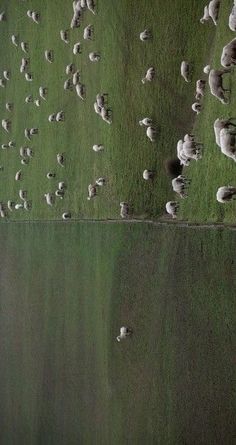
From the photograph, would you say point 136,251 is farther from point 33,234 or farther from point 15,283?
point 15,283

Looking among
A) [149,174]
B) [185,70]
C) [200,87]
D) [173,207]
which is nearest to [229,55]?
[200,87]

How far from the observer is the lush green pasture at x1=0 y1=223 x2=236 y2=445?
456cm

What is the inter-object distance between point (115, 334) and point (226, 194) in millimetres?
Answer: 2425

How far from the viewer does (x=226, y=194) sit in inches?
167

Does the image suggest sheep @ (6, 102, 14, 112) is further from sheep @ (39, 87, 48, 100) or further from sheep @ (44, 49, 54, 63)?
sheep @ (44, 49, 54, 63)

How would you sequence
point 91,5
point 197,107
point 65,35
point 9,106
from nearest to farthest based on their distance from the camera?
point 197,107
point 91,5
point 65,35
point 9,106

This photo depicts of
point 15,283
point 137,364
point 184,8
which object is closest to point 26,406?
point 15,283

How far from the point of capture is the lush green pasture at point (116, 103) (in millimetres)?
5207

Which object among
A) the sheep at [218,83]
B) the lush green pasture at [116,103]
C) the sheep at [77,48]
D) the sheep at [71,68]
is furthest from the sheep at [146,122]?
the sheep at [71,68]

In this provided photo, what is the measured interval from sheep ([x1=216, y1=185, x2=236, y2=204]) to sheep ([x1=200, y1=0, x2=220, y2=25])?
1.32m

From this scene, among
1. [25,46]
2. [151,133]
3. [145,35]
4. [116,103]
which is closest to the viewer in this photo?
[151,133]

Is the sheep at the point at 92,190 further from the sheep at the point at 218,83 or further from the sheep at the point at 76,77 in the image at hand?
the sheep at the point at 218,83

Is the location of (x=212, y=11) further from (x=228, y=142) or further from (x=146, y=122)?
(x=146, y=122)

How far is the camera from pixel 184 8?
509cm
